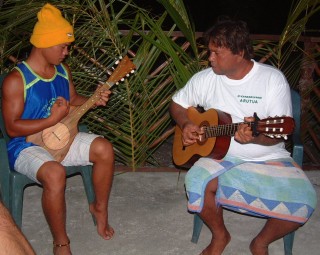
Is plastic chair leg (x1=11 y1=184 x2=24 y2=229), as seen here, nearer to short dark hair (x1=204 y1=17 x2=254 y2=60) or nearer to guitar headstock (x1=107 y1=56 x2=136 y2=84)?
guitar headstock (x1=107 y1=56 x2=136 y2=84)

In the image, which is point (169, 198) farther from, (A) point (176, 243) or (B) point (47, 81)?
(B) point (47, 81)

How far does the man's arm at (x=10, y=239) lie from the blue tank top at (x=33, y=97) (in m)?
1.81

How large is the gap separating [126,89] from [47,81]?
1000mm

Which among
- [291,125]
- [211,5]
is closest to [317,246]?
[291,125]

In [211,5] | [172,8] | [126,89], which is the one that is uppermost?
[172,8]

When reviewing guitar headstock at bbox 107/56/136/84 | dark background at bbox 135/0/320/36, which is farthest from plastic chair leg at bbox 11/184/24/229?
dark background at bbox 135/0/320/36

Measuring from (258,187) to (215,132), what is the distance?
0.39 meters

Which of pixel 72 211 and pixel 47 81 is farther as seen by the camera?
pixel 72 211

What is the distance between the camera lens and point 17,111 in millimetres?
2875

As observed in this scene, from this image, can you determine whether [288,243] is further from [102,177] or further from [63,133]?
[63,133]

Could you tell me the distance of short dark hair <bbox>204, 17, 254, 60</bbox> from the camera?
9.40ft

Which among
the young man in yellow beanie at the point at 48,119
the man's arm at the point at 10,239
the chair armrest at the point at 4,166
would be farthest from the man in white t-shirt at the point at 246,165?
the man's arm at the point at 10,239

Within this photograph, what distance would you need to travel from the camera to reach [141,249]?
10.2ft

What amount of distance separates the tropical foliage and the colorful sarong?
3.52 ft
